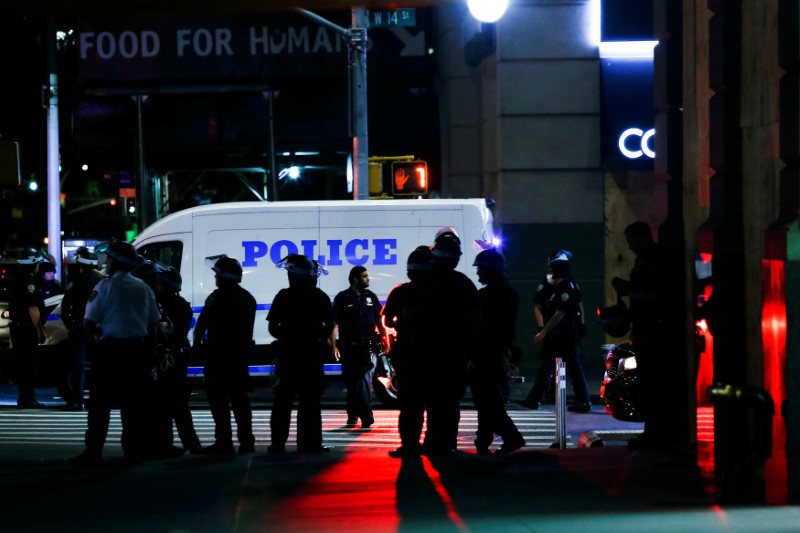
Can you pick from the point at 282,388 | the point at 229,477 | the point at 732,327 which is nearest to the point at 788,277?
the point at 732,327

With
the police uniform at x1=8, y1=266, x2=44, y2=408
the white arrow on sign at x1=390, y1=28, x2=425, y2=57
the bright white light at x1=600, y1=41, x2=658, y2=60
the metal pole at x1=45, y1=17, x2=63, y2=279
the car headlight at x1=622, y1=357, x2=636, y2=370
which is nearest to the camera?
the car headlight at x1=622, y1=357, x2=636, y2=370

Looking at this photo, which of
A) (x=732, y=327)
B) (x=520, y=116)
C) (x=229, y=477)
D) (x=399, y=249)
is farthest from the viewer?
(x=520, y=116)

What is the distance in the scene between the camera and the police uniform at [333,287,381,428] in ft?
45.3

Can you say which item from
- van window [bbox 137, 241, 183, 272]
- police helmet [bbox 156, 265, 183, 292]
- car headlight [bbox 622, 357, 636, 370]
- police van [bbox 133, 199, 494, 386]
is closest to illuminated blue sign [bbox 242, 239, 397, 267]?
police van [bbox 133, 199, 494, 386]

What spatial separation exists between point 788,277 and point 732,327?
104cm

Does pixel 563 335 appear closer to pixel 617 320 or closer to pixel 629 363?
pixel 629 363

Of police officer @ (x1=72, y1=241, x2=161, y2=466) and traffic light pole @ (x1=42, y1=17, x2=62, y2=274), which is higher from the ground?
traffic light pole @ (x1=42, y1=17, x2=62, y2=274)

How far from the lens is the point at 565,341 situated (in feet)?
49.3

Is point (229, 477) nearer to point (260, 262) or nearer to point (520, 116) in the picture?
point (260, 262)

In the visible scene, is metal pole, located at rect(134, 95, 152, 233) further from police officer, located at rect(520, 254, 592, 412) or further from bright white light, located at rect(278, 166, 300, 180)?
police officer, located at rect(520, 254, 592, 412)

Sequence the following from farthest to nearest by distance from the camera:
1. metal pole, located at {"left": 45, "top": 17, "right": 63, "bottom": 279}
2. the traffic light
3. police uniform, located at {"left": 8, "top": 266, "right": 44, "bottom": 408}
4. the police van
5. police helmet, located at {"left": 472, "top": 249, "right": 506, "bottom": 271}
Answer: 1. metal pole, located at {"left": 45, "top": 17, "right": 63, "bottom": 279}
2. the traffic light
3. the police van
4. police uniform, located at {"left": 8, "top": 266, "right": 44, "bottom": 408}
5. police helmet, located at {"left": 472, "top": 249, "right": 506, "bottom": 271}

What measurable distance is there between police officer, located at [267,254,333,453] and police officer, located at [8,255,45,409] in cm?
519

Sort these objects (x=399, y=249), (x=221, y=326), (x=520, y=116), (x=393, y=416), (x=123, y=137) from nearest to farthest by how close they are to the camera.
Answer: (x=221, y=326), (x=393, y=416), (x=399, y=249), (x=520, y=116), (x=123, y=137)

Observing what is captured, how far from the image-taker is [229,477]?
955 cm
